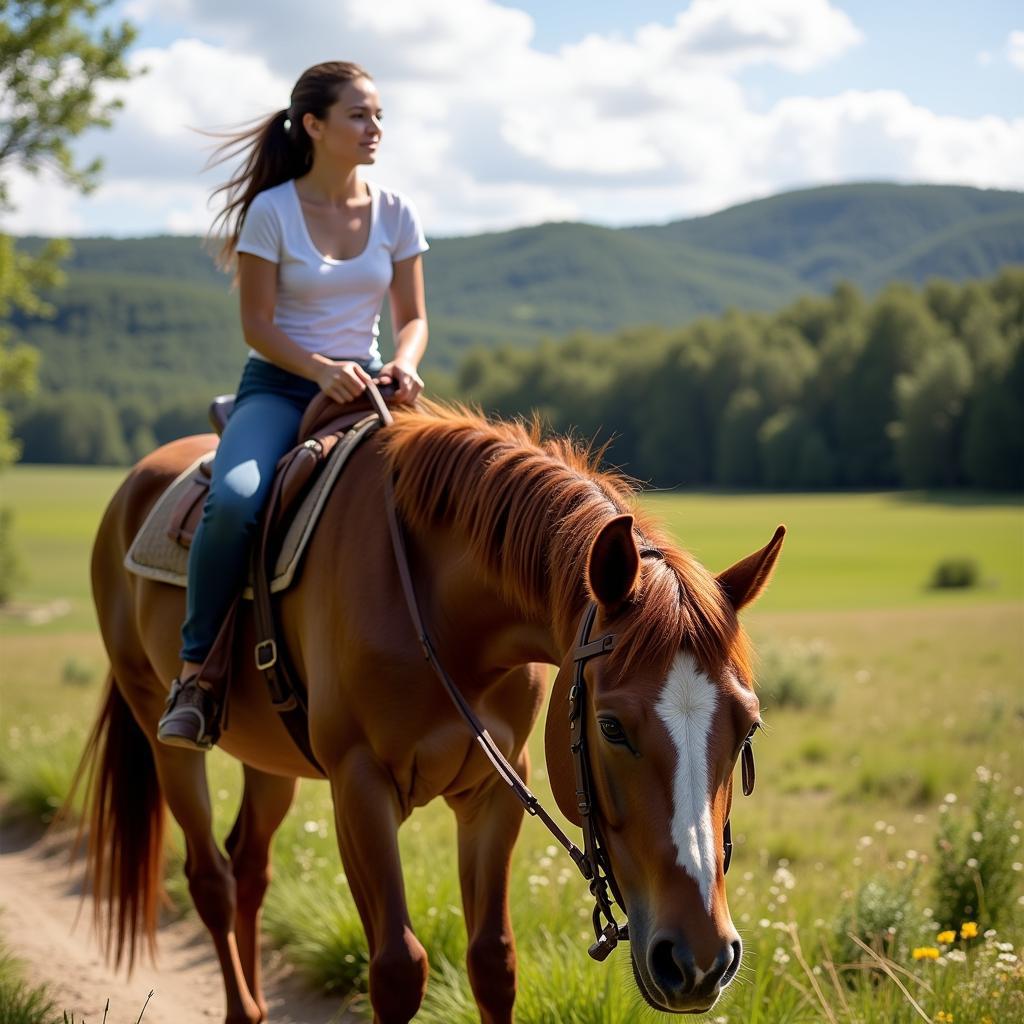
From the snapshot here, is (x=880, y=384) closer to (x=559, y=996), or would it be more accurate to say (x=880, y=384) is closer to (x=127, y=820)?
(x=127, y=820)

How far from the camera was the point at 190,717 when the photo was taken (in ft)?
14.1

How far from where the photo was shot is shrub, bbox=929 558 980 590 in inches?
1510

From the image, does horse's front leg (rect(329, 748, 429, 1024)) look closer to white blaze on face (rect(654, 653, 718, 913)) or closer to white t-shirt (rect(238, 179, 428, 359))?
white blaze on face (rect(654, 653, 718, 913))

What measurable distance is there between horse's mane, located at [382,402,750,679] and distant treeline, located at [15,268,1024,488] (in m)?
65.4

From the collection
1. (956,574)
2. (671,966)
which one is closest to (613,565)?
(671,966)

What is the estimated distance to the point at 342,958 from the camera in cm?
576

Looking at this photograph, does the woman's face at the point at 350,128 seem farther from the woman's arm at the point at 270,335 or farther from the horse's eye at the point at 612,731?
the horse's eye at the point at 612,731

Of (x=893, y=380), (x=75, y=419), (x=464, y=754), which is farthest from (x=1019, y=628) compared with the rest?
(x=75, y=419)

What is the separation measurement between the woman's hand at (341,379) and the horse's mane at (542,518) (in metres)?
0.23

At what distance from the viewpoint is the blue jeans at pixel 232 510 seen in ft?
13.9

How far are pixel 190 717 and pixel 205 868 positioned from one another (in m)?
Answer: 1.25

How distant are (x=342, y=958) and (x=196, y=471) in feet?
8.03

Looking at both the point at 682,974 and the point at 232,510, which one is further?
the point at 232,510

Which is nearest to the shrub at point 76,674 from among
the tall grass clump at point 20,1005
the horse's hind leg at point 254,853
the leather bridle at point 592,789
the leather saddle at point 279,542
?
the horse's hind leg at point 254,853
